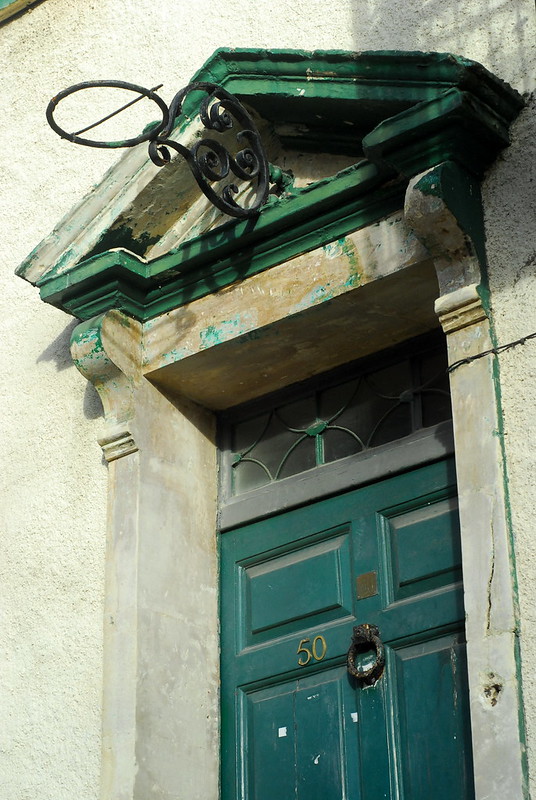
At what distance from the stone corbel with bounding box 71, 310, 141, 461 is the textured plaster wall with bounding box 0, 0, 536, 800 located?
0.22m

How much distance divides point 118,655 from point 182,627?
30 centimetres

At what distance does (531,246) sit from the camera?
462 centimetres

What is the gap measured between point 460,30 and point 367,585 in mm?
2047

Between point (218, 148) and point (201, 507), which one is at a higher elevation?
point (218, 148)

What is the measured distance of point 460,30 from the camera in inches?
205

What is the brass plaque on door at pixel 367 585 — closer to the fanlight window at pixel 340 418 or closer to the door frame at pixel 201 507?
the fanlight window at pixel 340 418

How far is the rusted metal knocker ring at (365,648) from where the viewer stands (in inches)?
189

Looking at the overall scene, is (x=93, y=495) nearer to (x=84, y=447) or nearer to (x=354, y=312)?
(x=84, y=447)

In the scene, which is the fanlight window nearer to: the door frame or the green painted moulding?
the door frame

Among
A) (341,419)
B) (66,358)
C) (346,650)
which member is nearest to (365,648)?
(346,650)

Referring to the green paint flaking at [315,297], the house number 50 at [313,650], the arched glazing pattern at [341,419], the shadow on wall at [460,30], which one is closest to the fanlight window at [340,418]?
the arched glazing pattern at [341,419]

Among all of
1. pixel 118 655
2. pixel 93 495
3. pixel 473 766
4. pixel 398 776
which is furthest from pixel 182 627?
pixel 473 766

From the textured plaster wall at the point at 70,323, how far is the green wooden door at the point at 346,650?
53 centimetres

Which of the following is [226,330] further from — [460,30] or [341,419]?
[460,30]
